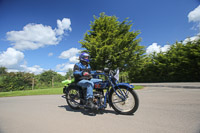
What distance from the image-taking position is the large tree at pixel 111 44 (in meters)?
12.8

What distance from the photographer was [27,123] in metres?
2.56

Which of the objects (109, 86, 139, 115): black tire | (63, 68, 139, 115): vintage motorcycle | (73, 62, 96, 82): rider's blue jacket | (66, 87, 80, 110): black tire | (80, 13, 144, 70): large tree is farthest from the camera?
(80, 13, 144, 70): large tree

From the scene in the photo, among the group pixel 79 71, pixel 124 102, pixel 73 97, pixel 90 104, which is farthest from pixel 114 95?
pixel 73 97

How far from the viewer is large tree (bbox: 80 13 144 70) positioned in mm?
12750

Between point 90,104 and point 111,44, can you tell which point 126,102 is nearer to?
point 90,104

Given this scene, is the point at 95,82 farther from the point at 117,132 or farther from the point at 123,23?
the point at 123,23

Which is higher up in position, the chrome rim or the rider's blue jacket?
the rider's blue jacket

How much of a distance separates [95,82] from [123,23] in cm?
1441

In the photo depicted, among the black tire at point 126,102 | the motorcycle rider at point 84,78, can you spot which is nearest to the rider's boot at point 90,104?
the motorcycle rider at point 84,78

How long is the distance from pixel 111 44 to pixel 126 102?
10.4 meters

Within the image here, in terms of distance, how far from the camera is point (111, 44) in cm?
1291

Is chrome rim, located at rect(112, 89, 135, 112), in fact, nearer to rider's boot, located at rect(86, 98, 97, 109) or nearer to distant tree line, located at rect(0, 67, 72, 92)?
rider's boot, located at rect(86, 98, 97, 109)

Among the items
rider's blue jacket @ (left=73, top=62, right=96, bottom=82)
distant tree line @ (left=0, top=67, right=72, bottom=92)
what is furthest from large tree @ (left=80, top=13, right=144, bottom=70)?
rider's blue jacket @ (left=73, top=62, right=96, bottom=82)

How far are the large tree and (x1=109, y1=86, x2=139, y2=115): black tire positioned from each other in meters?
9.40
